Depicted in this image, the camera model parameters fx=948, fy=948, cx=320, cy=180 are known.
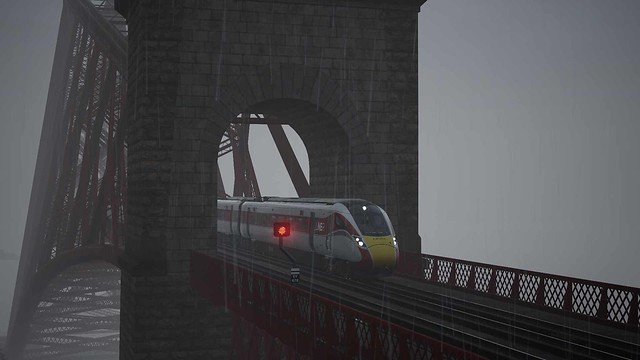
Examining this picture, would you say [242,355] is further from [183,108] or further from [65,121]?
[65,121]

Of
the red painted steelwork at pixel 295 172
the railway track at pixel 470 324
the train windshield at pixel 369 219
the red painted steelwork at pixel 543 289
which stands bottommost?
the railway track at pixel 470 324

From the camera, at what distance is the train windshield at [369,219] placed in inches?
1217

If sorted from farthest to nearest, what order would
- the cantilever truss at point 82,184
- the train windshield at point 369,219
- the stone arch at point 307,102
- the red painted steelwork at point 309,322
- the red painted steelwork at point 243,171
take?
the red painted steelwork at point 243,171 < the cantilever truss at point 82,184 < the stone arch at point 307,102 < the train windshield at point 369,219 < the red painted steelwork at point 309,322

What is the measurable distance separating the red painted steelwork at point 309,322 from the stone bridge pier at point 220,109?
350 cm

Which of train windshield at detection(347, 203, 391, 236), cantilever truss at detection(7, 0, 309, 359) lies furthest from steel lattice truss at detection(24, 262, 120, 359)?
train windshield at detection(347, 203, 391, 236)

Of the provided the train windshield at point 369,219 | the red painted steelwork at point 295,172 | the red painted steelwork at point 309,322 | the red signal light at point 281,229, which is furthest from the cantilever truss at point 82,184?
the red painted steelwork at point 309,322

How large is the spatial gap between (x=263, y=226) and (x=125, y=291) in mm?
6665

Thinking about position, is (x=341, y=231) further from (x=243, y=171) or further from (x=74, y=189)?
(x=74, y=189)

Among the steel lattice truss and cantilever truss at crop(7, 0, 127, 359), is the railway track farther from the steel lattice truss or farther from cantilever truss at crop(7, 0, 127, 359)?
the steel lattice truss

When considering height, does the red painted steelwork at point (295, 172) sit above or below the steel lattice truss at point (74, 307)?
above

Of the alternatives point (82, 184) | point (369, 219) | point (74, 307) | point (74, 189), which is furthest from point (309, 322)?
point (74, 307)

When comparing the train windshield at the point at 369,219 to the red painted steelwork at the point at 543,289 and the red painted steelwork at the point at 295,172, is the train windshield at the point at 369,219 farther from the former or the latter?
the red painted steelwork at the point at 295,172

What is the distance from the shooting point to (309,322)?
20.0m

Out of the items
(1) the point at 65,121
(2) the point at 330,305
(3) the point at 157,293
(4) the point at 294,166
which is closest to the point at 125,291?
(3) the point at 157,293
